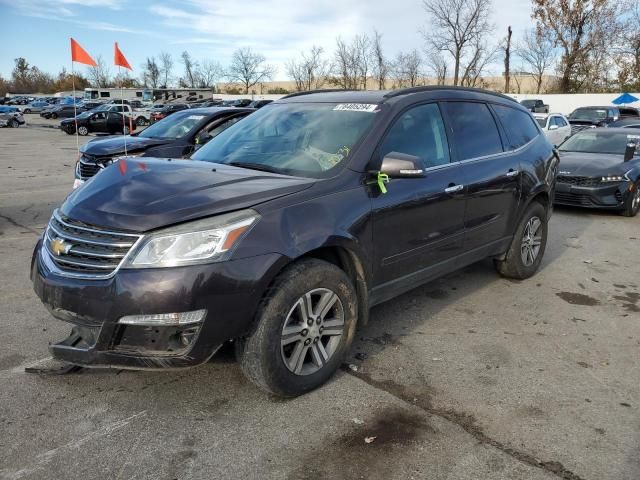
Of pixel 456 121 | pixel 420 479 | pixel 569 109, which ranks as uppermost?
pixel 569 109

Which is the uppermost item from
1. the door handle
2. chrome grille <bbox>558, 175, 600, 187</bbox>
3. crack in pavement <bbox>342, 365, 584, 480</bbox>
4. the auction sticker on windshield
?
the auction sticker on windshield

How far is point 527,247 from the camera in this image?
5578 mm

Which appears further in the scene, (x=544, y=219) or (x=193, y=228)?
(x=544, y=219)

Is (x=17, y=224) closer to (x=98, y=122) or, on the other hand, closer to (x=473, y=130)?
(x=473, y=130)

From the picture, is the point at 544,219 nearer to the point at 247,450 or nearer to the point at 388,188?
the point at 388,188

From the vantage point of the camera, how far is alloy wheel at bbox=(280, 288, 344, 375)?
313 cm

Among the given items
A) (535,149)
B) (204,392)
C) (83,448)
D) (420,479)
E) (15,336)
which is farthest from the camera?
(535,149)

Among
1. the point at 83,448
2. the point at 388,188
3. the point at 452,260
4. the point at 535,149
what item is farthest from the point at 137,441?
the point at 535,149

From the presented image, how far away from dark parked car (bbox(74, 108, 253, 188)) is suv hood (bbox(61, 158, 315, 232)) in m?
4.41

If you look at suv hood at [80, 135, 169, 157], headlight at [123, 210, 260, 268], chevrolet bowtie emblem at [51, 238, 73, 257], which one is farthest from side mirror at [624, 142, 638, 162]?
chevrolet bowtie emblem at [51, 238, 73, 257]

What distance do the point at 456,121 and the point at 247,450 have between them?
3.09 m

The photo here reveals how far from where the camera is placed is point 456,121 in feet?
14.6

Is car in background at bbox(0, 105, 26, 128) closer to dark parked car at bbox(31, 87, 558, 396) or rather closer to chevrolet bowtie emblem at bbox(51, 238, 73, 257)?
dark parked car at bbox(31, 87, 558, 396)

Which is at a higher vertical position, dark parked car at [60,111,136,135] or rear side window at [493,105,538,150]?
dark parked car at [60,111,136,135]
